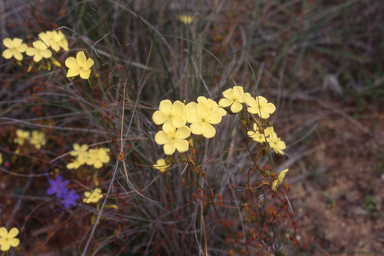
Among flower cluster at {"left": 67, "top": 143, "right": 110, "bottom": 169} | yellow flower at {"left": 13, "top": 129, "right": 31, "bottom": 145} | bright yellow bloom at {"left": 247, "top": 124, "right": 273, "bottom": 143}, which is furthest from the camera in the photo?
yellow flower at {"left": 13, "top": 129, "right": 31, "bottom": 145}

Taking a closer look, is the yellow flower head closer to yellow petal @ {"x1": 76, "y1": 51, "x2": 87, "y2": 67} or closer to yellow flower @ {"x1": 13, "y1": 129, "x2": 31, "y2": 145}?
yellow petal @ {"x1": 76, "y1": 51, "x2": 87, "y2": 67}

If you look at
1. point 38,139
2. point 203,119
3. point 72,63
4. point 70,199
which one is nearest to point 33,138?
point 38,139

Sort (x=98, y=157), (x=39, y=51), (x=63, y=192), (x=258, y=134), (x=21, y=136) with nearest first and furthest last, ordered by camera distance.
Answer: (x=258, y=134), (x=39, y=51), (x=98, y=157), (x=63, y=192), (x=21, y=136)

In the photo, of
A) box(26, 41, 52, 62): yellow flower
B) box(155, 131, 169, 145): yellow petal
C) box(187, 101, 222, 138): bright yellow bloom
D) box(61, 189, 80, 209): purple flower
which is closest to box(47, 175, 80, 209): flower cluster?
box(61, 189, 80, 209): purple flower

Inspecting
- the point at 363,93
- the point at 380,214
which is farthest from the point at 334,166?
the point at 363,93

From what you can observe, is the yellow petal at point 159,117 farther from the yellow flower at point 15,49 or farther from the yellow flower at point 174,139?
the yellow flower at point 15,49

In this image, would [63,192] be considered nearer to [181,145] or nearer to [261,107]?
[181,145]
